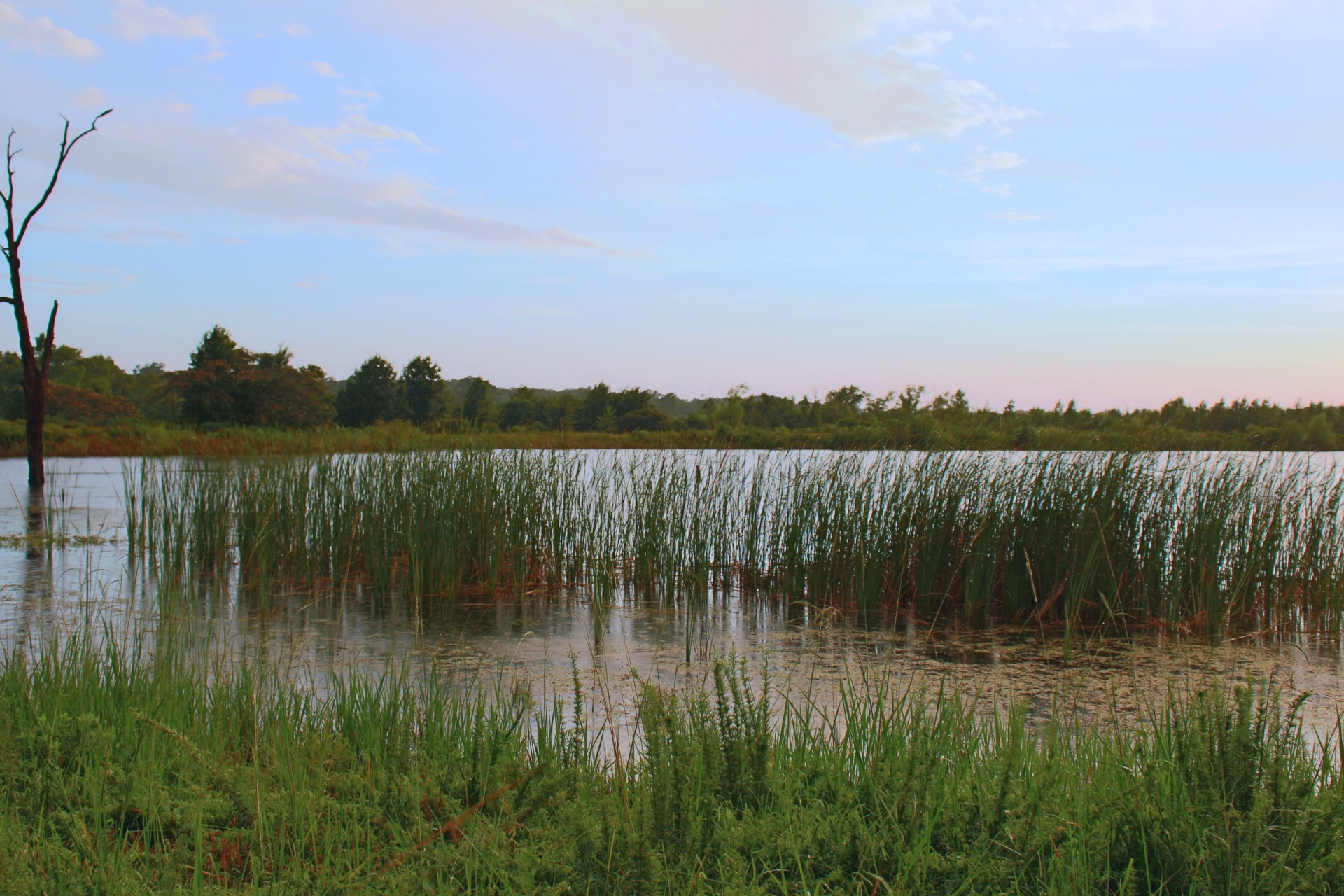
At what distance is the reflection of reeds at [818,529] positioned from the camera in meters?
5.98

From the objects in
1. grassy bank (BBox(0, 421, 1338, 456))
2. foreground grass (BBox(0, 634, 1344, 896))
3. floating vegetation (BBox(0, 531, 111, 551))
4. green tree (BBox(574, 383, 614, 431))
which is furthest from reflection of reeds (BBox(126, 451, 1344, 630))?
green tree (BBox(574, 383, 614, 431))

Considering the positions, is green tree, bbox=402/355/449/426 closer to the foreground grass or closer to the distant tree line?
the distant tree line

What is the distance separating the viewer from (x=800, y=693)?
3.89 metres

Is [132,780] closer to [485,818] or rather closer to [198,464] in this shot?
[485,818]

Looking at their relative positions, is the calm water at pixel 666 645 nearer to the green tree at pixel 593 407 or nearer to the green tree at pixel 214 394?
the green tree at pixel 214 394

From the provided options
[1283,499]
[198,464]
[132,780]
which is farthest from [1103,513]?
[198,464]

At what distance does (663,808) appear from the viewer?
1.94 m

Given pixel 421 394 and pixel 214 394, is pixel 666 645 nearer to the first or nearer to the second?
pixel 214 394

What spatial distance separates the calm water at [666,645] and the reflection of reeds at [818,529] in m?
0.33

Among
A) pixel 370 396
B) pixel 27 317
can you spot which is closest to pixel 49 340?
pixel 27 317

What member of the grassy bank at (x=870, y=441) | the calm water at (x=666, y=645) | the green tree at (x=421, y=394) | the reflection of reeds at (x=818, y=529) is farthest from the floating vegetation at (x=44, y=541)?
the green tree at (x=421, y=394)

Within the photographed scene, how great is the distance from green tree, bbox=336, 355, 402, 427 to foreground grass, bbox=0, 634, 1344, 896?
3302 centimetres

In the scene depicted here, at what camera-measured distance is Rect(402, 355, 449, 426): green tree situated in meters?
35.8

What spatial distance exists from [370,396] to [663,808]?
35.1m
